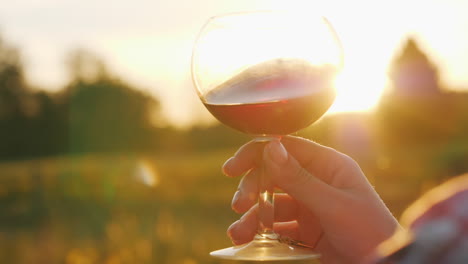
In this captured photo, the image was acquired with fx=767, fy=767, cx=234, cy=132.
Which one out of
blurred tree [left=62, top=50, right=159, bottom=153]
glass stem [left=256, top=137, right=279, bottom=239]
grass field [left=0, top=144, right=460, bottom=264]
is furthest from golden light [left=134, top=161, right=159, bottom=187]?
glass stem [left=256, top=137, right=279, bottom=239]

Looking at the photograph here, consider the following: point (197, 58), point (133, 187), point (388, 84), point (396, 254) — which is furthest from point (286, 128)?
point (388, 84)

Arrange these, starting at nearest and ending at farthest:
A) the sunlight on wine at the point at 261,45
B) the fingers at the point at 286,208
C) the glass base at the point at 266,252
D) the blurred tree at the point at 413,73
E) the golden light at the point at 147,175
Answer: the sunlight on wine at the point at 261,45 < the glass base at the point at 266,252 < the fingers at the point at 286,208 < the golden light at the point at 147,175 < the blurred tree at the point at 413,73

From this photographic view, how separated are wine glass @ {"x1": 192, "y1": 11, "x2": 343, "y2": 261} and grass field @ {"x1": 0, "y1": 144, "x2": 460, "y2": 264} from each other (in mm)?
7028

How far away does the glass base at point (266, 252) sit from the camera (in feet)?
9.33

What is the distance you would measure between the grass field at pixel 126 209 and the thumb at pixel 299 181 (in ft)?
22.7

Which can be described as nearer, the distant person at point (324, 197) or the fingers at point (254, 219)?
the distant person at point (324, 197)

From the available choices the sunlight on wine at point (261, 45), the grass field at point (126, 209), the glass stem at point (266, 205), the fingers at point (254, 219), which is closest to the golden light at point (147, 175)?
the grass field at point (126, 209)

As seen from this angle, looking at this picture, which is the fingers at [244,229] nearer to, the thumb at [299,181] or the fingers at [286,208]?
the fingers at [286,208]

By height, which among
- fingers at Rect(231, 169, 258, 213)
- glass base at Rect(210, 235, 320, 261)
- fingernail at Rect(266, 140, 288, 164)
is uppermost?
fingernail at Rect(266, 140, 288, 164)

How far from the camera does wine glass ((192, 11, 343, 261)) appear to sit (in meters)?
2.75

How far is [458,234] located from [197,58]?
2015mm

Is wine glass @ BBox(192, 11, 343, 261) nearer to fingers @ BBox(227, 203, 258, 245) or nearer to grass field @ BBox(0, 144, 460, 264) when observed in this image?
fingers @ BBox(227, 203, 258, 245)

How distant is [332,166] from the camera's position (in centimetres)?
319

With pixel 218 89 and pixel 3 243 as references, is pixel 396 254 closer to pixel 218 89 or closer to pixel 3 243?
pixel 218 89
